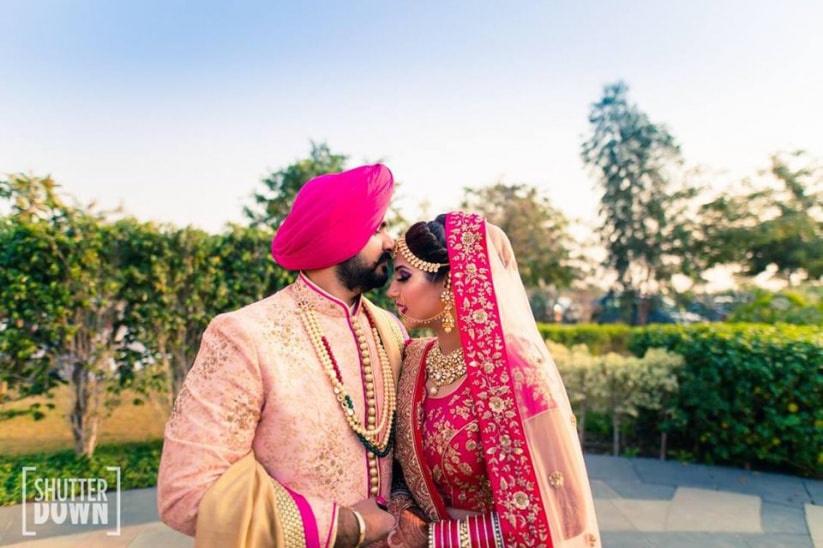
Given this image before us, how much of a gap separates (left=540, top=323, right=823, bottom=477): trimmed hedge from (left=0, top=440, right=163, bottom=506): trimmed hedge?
17.5 ft

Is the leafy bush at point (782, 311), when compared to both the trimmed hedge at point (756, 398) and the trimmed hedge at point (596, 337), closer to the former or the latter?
the trimmed hedge at point (596, 337)

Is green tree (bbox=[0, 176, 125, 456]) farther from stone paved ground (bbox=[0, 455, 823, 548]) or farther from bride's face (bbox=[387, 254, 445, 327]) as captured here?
A: bride's face (bbox=[387, 254, 445, 327])

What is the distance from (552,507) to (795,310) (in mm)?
9527

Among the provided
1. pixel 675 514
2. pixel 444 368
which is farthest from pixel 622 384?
pixel 444 368

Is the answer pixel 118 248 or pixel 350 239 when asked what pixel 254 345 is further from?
pixel 118 248

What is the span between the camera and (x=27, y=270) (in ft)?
15.8

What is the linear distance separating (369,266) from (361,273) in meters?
0.04

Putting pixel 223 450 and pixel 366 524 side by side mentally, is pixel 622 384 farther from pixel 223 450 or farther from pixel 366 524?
pixel 223 450

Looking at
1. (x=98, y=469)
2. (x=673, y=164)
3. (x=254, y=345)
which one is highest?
(x=673, y=164)

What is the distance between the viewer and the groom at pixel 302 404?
1.41 metres

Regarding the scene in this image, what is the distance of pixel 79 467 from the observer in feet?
16.6

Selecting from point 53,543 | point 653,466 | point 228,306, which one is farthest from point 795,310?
point 53,543

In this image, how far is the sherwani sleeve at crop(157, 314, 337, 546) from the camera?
4.59 ft

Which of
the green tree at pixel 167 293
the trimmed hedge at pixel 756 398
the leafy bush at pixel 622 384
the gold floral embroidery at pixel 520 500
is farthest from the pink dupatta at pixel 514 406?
the leafy bush at pixel 622 384
